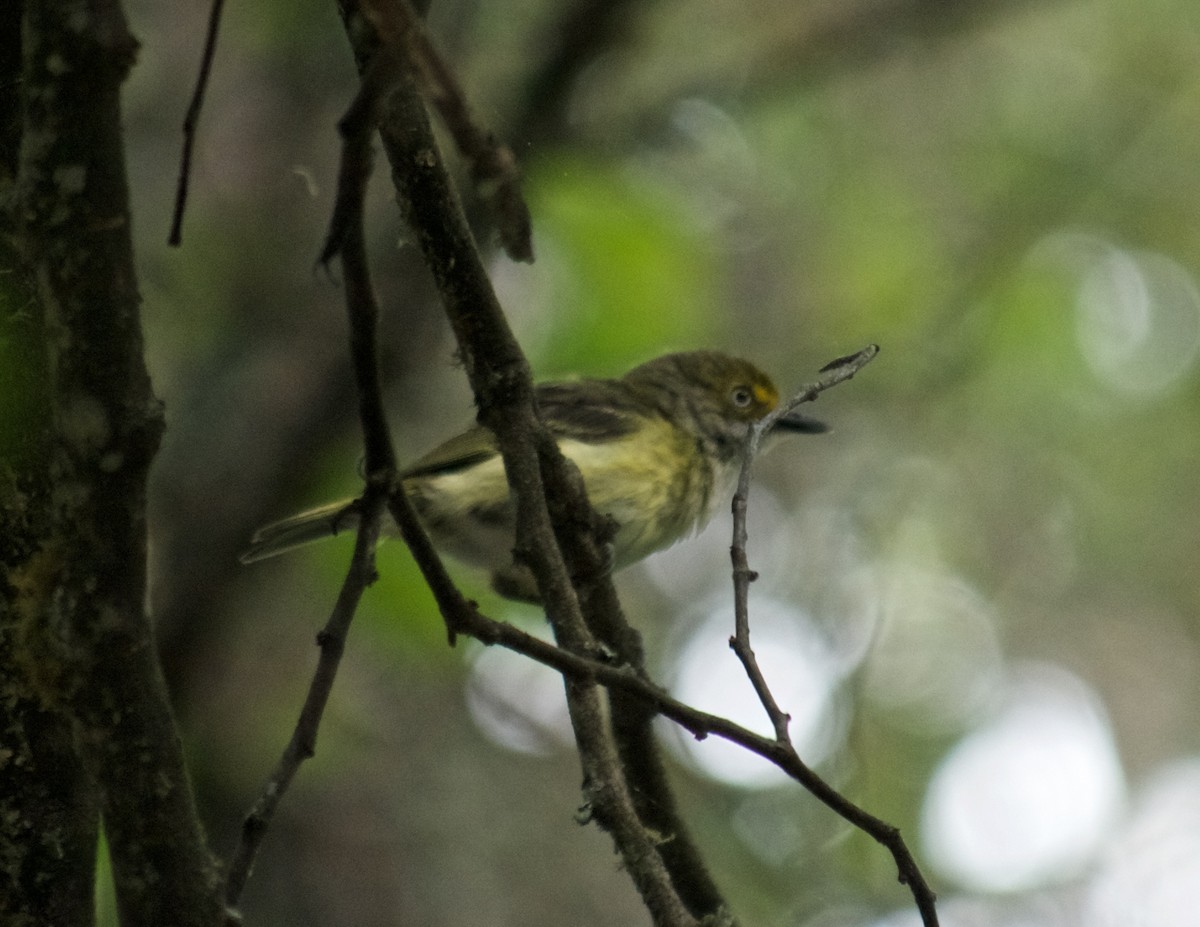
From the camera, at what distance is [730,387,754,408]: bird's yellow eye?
239 inches

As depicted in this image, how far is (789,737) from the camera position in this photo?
1.98m

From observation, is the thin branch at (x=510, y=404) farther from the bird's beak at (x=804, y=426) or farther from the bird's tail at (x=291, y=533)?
the bird's beak at (x=804, y=426)

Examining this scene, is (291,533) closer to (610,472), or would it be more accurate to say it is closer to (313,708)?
(610,472)

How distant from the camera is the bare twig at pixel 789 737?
1913 millimetres

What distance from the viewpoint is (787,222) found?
9.39 meters

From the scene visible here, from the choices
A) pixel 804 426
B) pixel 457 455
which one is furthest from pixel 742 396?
pixel 457 455

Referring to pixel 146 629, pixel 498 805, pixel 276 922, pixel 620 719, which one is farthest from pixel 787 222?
pixel 146 629

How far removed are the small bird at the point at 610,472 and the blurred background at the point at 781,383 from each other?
27cm

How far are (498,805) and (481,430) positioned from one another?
8.89 ft

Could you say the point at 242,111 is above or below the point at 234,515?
above

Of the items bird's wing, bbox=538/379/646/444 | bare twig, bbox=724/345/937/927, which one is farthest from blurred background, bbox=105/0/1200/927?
bare twig, bbox=724/345/937/927

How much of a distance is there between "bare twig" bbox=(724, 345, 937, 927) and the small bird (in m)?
1.82

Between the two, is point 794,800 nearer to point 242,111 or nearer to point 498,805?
point 498,805

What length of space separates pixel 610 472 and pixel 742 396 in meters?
1.31
